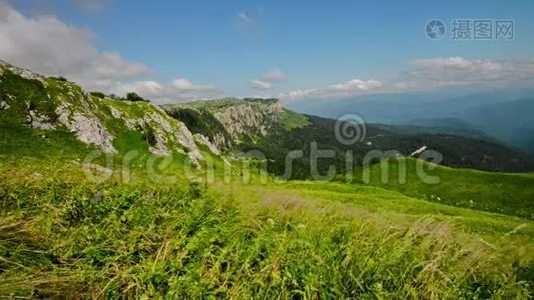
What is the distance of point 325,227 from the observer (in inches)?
293

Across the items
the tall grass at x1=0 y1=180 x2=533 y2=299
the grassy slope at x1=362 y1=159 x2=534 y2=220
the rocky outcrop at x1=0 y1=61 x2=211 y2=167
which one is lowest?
the grassy slope at x1=362 y1=159 x2=534 y2=220

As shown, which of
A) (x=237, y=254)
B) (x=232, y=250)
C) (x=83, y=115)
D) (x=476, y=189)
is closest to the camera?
(x=237, y=254)

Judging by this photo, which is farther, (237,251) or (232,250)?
(232,250)

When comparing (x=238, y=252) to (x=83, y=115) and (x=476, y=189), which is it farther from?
(x=476, y=189)

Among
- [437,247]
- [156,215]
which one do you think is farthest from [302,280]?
[156,215]

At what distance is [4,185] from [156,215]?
11.6 ft

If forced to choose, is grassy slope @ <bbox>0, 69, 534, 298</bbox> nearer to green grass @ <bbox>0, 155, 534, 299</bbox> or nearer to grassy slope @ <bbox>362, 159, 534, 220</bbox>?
green grass @ <bbox>0, 155, 534, 299</bbox>

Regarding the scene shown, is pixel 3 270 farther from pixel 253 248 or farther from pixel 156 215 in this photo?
pixel 253 248

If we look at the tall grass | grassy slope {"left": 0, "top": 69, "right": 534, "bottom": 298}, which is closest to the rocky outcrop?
grassy slope {"left": 0, "top": 69, "right": 534, "bottom": 298}

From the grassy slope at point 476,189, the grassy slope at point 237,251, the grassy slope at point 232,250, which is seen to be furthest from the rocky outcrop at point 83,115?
the grassy slope at point 237,251

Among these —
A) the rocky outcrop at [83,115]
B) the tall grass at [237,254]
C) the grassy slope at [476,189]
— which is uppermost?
the rocky outcrop at [83,115]

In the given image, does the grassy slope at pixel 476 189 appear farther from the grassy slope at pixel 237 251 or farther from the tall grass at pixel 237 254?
the tall grass at pixel 237 254

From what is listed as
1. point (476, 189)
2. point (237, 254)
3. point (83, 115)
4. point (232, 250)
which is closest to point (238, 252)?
point (237, 254)

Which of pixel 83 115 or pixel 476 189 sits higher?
pixel 83 115
